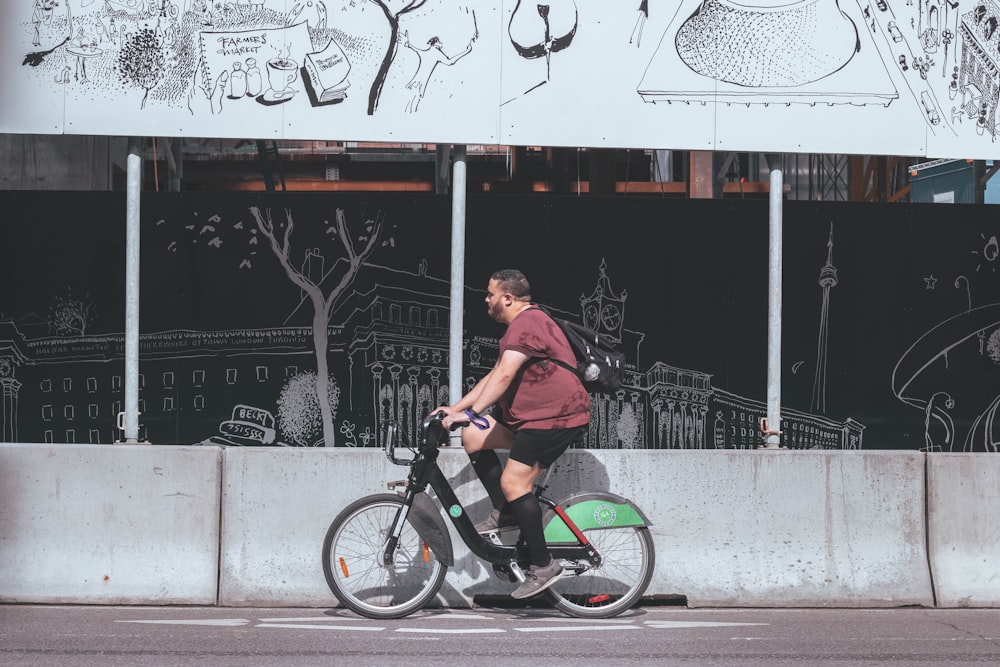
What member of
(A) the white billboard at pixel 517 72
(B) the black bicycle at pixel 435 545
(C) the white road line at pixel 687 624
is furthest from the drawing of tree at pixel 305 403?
(C) the white road line at pixel 687 624

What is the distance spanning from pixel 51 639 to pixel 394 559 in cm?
195

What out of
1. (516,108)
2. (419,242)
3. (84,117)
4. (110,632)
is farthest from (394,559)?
(419,242)

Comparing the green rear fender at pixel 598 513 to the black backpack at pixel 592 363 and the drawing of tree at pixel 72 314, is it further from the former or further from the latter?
the drawing of tree at pixel 72 314

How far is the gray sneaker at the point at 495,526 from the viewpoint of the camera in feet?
23.9

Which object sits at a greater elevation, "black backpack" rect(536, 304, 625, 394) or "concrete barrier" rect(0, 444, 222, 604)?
"black backpack" rect(536, 304, 625, 394)

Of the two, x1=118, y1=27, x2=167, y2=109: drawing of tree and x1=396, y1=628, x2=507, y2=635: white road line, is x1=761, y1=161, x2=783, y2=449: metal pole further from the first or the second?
x1=118, y1=27, x2=167, y2=109: drawing of tree

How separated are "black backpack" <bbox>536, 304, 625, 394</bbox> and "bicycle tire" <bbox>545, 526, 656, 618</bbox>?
2.93 ft

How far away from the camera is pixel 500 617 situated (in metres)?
7.29

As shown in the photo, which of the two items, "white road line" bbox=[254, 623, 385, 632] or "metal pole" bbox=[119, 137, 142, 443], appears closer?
"white road line" bbox=[254, 623, 385, 632]

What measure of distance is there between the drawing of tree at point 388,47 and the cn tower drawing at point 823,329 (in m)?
4.92

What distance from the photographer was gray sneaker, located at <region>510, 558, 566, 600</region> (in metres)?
7.09

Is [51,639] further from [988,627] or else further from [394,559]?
[988,627]

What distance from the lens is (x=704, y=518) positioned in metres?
7.84

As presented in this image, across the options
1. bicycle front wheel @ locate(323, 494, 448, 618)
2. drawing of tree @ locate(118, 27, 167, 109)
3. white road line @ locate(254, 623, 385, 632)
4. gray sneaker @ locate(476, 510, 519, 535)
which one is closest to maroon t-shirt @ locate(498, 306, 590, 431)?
gray sneaker @ locate(476, 510, 519, 535)
